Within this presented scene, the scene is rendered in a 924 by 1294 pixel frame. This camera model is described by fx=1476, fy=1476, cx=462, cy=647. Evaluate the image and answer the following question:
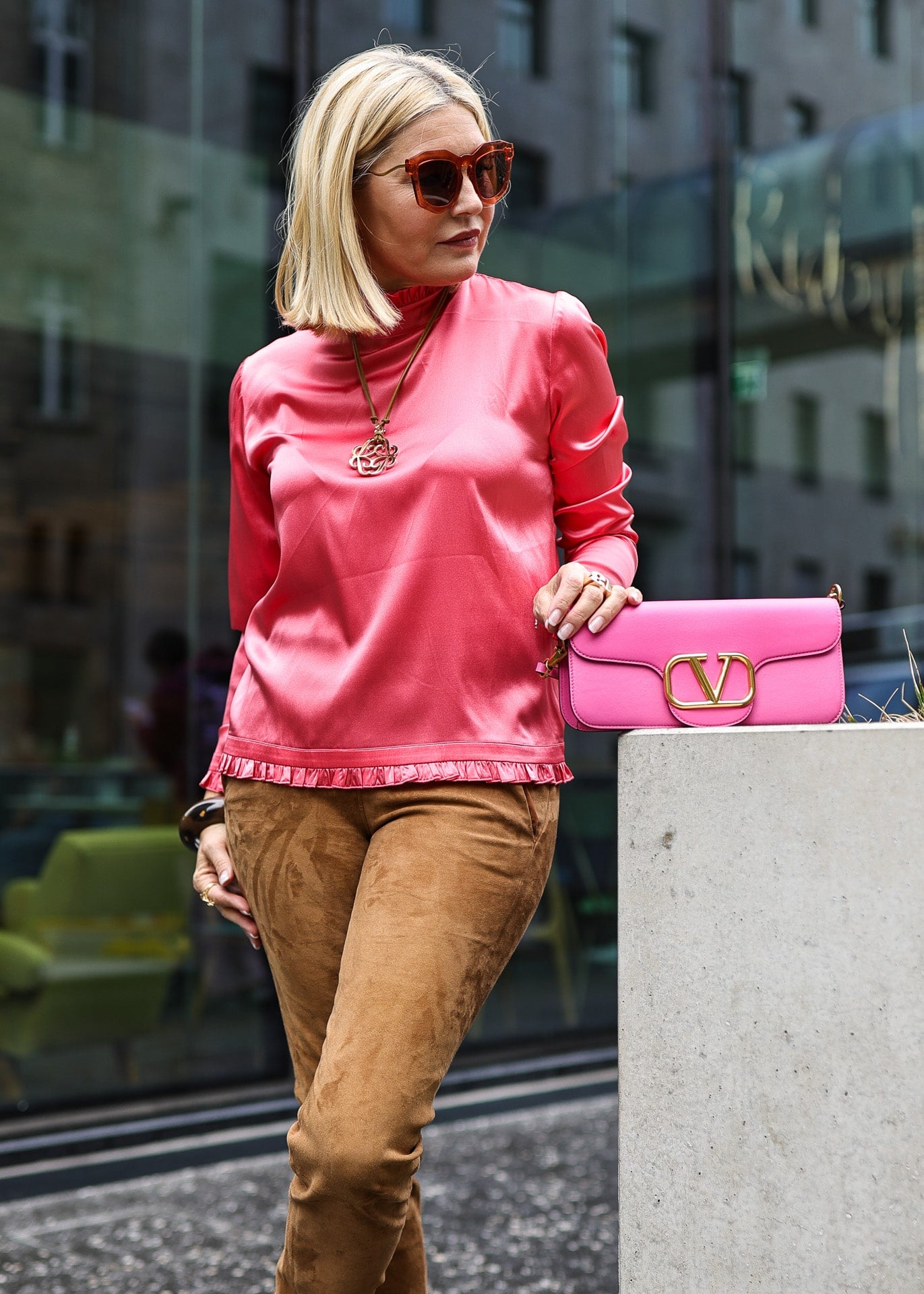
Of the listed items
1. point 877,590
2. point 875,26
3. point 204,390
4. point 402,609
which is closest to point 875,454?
point 877,590

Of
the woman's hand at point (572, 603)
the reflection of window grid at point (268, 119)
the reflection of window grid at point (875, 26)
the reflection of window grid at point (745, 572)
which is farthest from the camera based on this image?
the reflection of window grid at point (875, 26)

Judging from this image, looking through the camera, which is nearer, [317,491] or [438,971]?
[438,971]

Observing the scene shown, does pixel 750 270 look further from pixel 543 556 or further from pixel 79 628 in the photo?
pixel 543 556

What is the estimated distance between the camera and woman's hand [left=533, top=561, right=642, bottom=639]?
182cm

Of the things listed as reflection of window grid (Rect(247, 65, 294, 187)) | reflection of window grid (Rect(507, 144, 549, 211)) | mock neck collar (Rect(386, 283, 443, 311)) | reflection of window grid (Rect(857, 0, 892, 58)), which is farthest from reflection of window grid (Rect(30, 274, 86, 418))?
reflection of window grid (Rect(857, 0, 892, 58))

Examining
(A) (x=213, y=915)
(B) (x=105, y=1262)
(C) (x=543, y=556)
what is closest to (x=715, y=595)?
(A) (x=213, y=915)

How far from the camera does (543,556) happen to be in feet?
6.36

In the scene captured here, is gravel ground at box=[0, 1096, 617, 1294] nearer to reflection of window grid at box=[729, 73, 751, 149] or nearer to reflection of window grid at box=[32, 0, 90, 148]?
reflection of window grid at box=[32, 0, 90, 148]

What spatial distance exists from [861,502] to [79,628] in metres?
4.05

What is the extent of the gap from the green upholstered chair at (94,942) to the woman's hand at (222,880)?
7.63 feet

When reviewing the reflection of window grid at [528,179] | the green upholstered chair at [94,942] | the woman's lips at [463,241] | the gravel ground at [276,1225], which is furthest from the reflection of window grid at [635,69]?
the woman's lips at [463,241]

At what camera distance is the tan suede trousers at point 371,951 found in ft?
5.54

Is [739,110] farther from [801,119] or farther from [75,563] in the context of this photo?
[75,563]

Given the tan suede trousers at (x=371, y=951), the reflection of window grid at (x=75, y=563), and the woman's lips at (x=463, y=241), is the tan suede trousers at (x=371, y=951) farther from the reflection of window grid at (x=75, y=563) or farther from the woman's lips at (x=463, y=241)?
the reflection of window grid at (x=75, y=563)
